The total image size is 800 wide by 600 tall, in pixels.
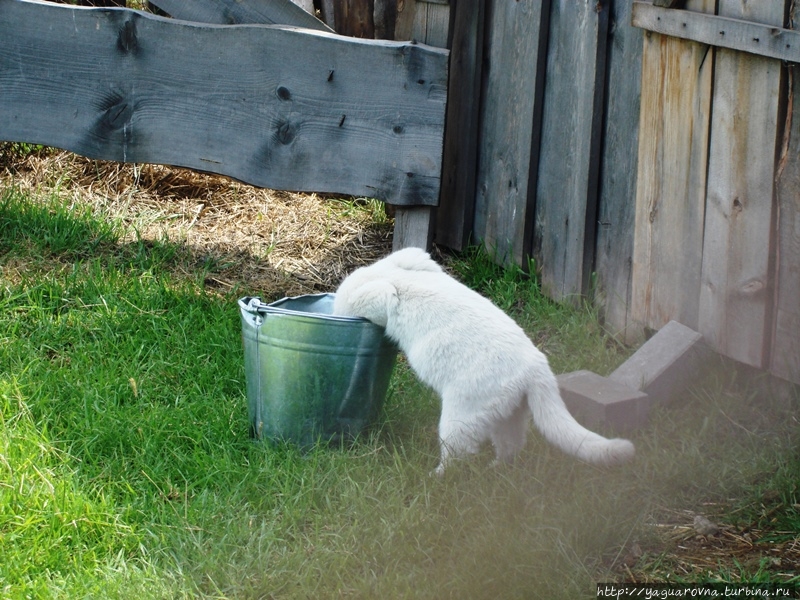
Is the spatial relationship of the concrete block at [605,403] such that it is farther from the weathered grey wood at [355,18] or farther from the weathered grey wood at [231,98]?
the weathered grey wood at [355,18]

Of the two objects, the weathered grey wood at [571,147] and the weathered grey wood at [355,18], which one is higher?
the weathered grey wood at [355,18]

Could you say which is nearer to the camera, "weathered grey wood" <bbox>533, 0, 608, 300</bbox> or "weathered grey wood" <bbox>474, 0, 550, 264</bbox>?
"weathered grey wood" <bbox>533, 0, 608, 300</bbox>

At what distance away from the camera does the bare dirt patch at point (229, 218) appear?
530 centimetres

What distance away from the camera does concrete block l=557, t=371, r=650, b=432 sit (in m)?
3.56

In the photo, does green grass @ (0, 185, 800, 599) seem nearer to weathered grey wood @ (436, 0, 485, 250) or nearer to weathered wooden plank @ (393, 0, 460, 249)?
weathered wooden plank @ (393, 0, 460, 249)

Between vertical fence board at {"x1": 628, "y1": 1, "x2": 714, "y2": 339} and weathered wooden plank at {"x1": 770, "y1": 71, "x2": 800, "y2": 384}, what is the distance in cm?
38

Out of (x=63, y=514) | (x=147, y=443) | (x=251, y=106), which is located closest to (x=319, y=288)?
(x=251, y=106)

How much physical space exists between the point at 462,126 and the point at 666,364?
6.76 ft

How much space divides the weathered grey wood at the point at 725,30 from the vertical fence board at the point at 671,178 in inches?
2.6

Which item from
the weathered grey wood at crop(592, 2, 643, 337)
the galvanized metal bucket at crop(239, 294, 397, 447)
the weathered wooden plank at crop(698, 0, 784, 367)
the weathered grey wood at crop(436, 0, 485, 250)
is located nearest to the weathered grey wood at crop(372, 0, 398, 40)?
the weathered grey wood at crop(436, 0, 485, 250)

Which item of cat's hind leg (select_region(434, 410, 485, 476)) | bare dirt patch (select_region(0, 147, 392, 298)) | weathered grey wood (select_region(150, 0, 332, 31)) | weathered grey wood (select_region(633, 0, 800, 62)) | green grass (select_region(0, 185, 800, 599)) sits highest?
weathered grey wood (select_region(150, 0, 332, 31))

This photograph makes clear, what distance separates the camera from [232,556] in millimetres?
2916

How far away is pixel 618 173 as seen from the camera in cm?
436

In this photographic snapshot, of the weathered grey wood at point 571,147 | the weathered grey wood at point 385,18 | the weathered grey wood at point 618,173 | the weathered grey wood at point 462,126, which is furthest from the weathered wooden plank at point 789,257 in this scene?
the weathered grey wood at point 385,18
